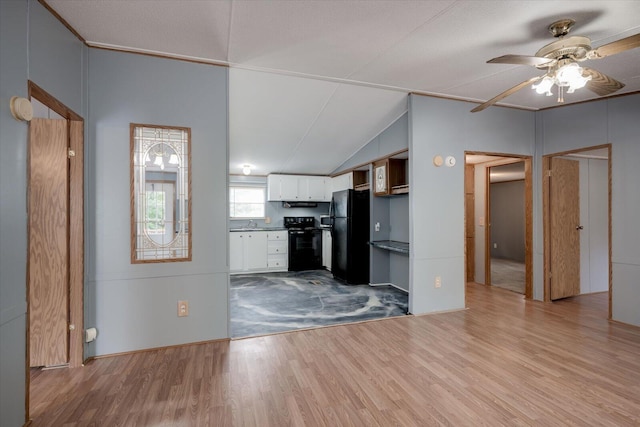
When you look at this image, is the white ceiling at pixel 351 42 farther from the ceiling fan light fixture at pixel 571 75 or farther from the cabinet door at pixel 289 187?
the cabinet door at pixel 289 187

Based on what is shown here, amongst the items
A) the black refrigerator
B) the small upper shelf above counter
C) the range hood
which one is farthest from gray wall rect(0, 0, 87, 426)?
the range hood

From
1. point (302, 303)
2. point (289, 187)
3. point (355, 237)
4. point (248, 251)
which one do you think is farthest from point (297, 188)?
point (302, 303)

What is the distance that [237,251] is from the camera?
590 centimetres

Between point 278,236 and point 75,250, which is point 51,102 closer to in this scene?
point 75,250

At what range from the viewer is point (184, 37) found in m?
2.36

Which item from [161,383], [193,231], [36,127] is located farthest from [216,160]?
[161,383]

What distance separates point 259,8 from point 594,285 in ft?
18.4

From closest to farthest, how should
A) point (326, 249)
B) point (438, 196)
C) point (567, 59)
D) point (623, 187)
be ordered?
point (567, 59), point (623, 187), point (438, 196), point (326, 249)

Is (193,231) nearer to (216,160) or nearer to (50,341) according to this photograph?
(216,160)

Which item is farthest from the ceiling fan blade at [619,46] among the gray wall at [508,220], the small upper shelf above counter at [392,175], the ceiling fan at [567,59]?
the gray wall at [508,220]

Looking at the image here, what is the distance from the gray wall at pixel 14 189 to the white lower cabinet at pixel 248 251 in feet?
13.7

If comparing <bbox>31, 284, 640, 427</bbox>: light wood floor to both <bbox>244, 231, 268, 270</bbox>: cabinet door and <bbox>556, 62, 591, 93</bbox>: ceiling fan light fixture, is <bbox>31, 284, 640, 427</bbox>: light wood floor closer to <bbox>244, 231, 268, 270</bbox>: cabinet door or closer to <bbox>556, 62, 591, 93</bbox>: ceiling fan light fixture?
<bbox>556, 62, 591, 93</bbox>: ceiling fan light fixture

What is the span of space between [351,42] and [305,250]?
14.5 ft

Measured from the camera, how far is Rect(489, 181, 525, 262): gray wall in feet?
25.3
